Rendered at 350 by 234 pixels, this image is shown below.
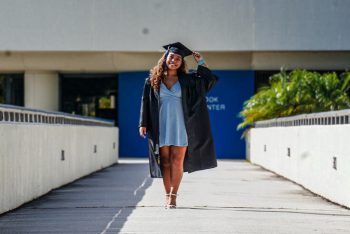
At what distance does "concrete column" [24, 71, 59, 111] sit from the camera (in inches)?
1421

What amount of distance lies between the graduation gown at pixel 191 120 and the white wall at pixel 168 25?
22.5 metres

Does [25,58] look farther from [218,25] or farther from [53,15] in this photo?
[218,25]

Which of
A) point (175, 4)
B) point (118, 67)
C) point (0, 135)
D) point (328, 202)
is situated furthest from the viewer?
point (118, 67)

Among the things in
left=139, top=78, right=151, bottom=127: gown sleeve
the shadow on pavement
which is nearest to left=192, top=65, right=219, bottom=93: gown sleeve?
left=139, top=78, right=151, bottom=127: gown sleeve

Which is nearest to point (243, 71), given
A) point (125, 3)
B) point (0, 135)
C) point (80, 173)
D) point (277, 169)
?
point (125, 3)

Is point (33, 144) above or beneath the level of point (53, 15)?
beneath

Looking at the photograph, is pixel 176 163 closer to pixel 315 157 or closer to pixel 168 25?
pixel 315 157

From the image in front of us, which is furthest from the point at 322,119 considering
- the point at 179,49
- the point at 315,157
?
the point at 179,49

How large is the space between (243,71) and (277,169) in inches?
595

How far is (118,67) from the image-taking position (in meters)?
35.7

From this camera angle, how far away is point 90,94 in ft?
124

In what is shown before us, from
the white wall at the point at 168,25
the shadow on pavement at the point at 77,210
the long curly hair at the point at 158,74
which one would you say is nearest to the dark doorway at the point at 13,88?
the white wall at the point at 168,25

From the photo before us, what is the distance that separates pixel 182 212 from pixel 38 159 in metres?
3.78

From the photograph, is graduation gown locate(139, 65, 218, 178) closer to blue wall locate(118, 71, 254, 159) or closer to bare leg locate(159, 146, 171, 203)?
bare leg locate(159, 146, 171, 203)
